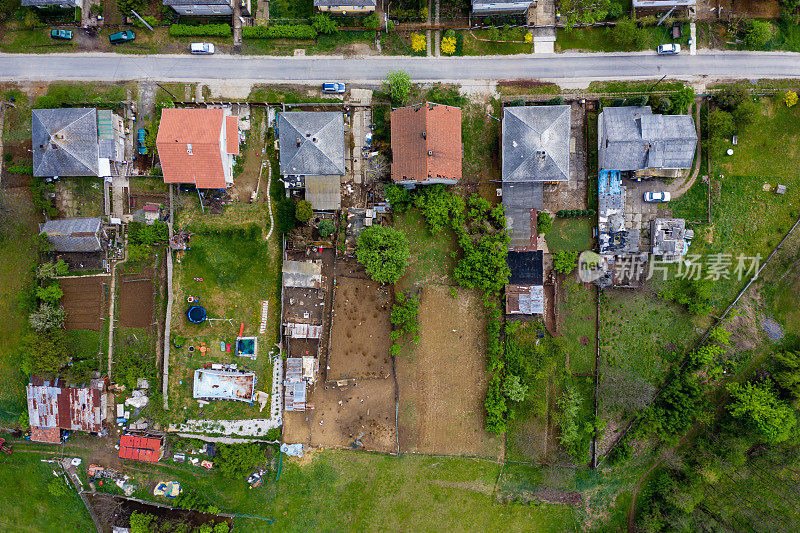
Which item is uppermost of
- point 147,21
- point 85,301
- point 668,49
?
point 147,21

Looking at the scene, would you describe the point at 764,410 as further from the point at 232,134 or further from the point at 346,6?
the point at 232,134

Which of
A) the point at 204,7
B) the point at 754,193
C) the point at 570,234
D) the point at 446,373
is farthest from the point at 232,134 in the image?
the point at 754,193

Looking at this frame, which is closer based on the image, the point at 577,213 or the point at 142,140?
the point at 142,140

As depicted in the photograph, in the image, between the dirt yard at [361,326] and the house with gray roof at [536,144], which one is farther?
the dirt yard at [361,326]

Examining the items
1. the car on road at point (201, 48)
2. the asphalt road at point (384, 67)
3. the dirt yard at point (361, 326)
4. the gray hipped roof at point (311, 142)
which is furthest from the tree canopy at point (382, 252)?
the car on road at point (201, 48)

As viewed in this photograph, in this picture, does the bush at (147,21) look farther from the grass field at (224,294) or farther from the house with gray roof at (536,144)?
the house with gray roof at (536,144)

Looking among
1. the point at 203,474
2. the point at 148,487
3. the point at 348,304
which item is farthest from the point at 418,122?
the point at 148,487
